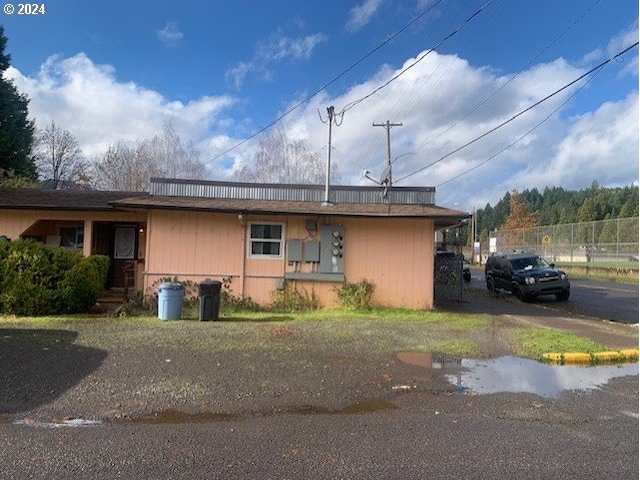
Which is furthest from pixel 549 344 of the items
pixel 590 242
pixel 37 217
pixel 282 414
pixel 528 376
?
pixel 590 242

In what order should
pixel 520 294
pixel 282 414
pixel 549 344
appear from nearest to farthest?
1. pixel 282 414
2. pixel 549 344
3. pixel 520 294

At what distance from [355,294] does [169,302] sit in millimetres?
4980

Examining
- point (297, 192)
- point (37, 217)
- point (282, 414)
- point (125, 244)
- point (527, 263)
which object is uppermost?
point (297, 192)

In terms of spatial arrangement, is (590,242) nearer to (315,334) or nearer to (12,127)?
(315,334)

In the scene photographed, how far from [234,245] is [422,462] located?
982cm

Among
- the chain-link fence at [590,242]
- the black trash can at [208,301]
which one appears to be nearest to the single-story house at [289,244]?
the black trash can at [208,301]

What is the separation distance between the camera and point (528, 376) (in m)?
6.79

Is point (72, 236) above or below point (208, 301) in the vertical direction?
above

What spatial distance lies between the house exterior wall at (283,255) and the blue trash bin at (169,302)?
174 centimetres

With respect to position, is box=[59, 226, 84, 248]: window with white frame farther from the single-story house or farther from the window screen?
the window screen

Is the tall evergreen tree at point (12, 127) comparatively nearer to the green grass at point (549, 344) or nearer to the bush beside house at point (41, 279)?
the bush beside house at point (41, 279)

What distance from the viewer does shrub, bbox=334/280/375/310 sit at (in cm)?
1291

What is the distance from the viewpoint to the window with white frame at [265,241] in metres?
13.1

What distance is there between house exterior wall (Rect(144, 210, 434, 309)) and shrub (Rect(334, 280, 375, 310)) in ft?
0.51
